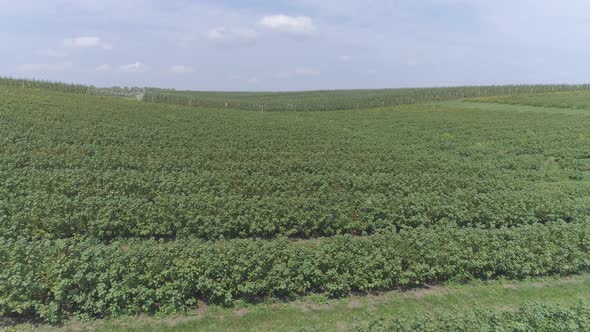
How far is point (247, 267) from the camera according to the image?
6.81m

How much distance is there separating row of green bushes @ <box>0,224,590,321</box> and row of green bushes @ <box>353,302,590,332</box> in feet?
6.25

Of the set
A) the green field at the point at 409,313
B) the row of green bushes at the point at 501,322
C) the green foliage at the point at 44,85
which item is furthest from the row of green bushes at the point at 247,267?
the green foliage at the point at 44,85

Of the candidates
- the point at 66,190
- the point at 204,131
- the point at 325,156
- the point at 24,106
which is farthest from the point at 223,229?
the point at 24,106

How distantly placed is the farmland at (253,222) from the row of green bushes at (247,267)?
0.03 m

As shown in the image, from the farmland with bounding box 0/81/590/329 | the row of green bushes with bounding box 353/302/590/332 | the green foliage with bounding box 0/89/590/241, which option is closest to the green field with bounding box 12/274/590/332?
the row of green bushes with bounding box 353/302/590/332

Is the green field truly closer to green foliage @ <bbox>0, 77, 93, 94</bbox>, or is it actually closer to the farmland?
the farmland

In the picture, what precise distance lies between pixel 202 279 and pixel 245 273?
33.1 inches

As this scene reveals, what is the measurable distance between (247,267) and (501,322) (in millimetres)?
4425

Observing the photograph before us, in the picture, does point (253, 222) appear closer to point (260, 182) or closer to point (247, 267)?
point (247, 267)

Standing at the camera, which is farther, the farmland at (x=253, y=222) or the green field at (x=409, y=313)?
the farmland at (x=253, y=222)

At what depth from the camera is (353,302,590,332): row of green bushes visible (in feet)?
16.6

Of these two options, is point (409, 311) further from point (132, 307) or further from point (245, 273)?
point (132, 307)

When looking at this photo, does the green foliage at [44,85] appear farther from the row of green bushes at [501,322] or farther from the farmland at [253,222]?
the row of green bushes at [501,322]

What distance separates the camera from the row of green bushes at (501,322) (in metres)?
5.07
